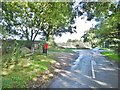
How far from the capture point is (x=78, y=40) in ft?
103

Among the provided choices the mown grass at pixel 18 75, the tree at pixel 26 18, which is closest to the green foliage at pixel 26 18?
the tree at pixel 26 18

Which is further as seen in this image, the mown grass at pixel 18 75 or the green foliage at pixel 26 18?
the green foliage at pixel 26 18

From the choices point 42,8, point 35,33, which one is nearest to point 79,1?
point 42,8

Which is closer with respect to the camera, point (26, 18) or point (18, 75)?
point (18, 75)

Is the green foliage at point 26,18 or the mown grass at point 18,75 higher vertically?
the green foliage at point 26,18

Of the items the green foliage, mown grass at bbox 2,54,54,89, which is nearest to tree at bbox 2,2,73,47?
the green foliage

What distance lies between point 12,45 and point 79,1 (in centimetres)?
497

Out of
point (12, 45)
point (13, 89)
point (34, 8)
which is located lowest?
point (13, 89)

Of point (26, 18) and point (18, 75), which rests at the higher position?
point (26, 18)

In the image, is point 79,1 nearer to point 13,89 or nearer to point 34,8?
point 13,89

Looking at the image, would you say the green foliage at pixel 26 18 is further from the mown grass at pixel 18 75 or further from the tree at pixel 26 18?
the mown grass at pixel 18 75

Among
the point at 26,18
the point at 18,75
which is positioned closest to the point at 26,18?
the point at 26,18

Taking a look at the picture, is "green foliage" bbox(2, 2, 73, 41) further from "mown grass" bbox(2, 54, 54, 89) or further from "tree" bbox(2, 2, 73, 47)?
"mown grass" bbox(2, 54, 54, 89)

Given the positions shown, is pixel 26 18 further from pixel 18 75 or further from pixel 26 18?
pixel 18 75
